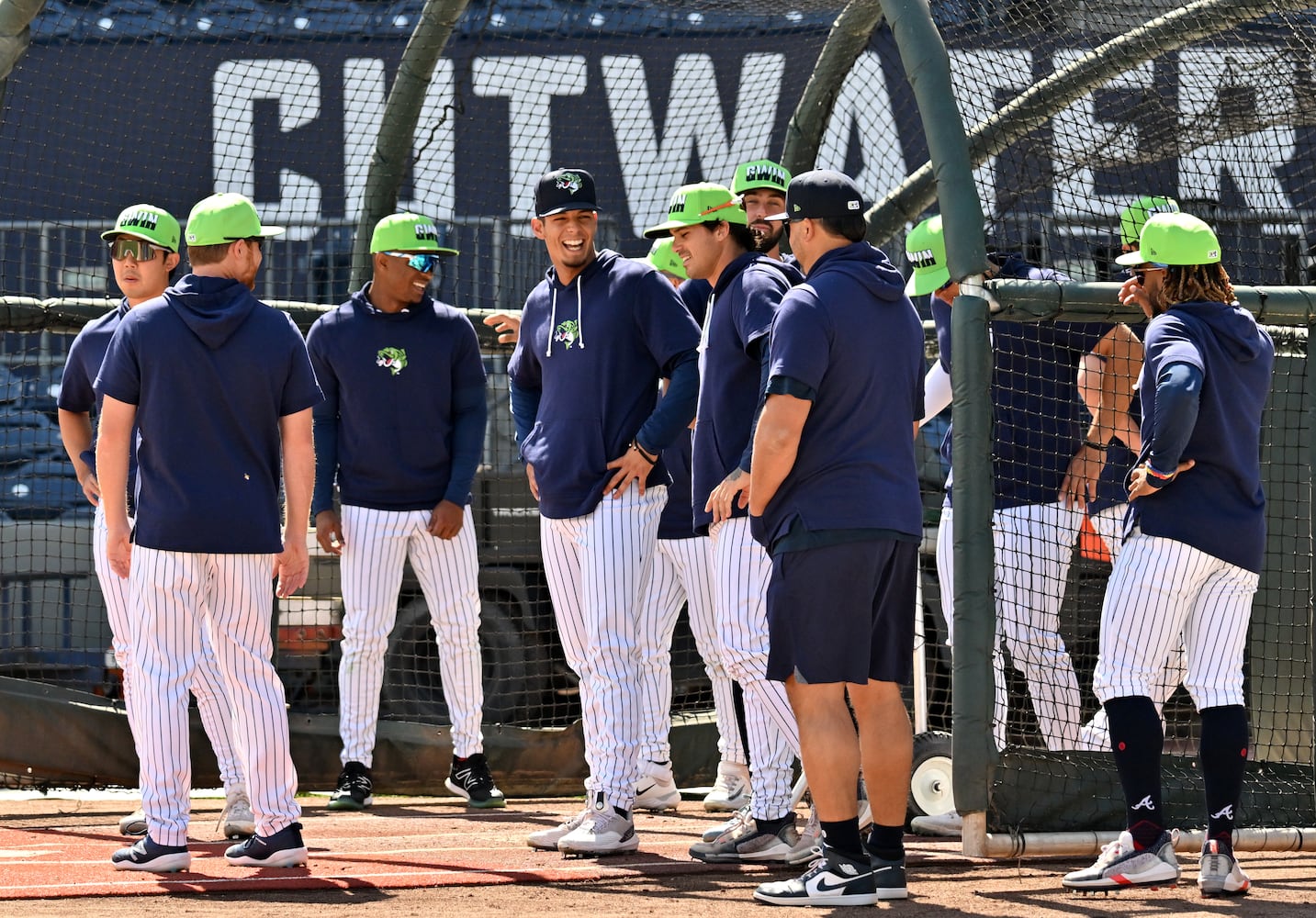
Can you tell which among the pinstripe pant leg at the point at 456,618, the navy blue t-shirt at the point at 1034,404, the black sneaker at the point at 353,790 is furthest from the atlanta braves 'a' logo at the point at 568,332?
the black sneaker at the point at 353,790

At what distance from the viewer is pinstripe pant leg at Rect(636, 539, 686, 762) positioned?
19.9ft

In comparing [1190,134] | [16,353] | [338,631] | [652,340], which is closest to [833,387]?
[652,340]

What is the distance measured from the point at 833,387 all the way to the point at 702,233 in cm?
113

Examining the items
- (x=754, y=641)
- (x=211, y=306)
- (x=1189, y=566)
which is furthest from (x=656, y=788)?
(x=211, y=306)

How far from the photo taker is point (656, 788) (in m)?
6.32

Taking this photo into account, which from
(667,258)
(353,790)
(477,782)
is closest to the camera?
(353,790)

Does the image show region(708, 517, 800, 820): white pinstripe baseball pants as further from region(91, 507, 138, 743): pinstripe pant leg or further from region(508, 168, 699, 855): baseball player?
region(91, 507, 138, 743): pinstripe pant leg

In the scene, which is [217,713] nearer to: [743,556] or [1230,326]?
[743,556]

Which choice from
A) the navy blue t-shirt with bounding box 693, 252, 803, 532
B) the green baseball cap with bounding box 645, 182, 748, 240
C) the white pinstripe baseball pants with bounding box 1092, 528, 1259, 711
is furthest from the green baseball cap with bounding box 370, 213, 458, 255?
the white pinstripe baseball pants with bounding box 1092, 528, 1259, 711

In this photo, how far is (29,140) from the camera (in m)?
8.17

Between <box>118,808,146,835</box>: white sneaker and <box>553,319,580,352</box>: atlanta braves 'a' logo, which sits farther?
<box>118,808,146,835</box>: white sneaker

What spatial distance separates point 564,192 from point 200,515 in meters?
1.51

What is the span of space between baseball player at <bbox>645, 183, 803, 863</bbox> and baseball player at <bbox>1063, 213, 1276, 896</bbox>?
91 cm

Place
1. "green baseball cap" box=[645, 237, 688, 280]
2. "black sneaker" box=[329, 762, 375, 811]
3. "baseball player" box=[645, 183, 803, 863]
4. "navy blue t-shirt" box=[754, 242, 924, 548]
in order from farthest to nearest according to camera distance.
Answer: "green baseball cap" box=[645, 237, 688, 280], "black sneaker" box=[329, 762, 375, 811], "baseball player" box=[645, 183, 803, 863], "navy blue t-shirt" box=[754, 242, 924, 548]
